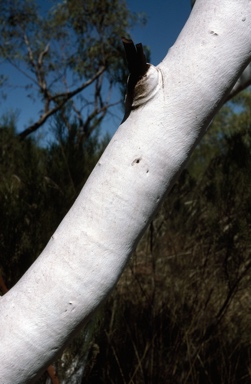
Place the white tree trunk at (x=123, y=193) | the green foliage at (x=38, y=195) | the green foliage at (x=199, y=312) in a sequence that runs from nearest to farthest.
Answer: the white tree trunk at (x=123, y=193)
the green foliage at (x=38, y=195)
the green foliage at (x=199, y=312)

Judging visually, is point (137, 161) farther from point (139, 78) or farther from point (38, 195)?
point (38, 195)

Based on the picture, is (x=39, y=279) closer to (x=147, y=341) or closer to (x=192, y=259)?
(x=147, y=341)

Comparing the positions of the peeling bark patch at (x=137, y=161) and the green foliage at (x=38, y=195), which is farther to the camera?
the green foliage at (x=38, y=195)

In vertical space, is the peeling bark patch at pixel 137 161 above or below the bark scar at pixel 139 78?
below

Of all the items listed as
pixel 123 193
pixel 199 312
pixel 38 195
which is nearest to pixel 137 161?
pixel 123 193

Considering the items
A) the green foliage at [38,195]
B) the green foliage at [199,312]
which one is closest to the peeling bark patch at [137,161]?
the green foliage at [38,195]

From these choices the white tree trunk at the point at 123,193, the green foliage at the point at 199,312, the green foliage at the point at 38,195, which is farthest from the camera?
the green foliage at the point at 199,312

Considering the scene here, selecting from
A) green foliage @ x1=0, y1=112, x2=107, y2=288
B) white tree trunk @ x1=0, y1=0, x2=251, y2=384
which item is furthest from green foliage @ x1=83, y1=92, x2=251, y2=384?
white tree trunk @ x1=0, y1=0, x2=251, y2=384

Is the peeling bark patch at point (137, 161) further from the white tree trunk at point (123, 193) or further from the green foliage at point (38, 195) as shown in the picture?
the green foliage at point (38, 195)

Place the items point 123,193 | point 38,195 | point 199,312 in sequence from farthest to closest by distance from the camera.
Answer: point 199,312
point 38,195
point 123,193
